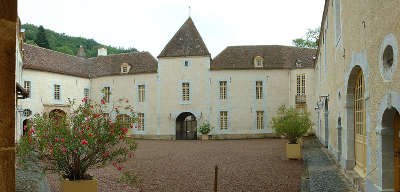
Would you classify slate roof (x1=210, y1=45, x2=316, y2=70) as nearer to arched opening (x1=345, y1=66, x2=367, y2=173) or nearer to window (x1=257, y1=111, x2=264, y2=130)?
window (x1=257, y1=111, x2=264, y2=130)

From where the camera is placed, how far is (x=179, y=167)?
11.0 meters

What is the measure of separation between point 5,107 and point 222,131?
75.5ft

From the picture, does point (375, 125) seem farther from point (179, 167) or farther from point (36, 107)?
point (36, 107)

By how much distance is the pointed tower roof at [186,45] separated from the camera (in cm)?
2459

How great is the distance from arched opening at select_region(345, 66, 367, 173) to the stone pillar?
7317mm

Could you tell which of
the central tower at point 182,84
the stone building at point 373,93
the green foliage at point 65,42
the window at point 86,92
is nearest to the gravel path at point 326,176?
the stone building at point 373,93

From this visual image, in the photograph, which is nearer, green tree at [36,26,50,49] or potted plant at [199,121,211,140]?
potted plant at [199,121,211,140]

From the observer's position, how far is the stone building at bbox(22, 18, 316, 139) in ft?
78.9

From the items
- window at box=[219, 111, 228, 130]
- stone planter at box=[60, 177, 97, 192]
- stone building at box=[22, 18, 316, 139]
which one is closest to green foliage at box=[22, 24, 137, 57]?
stone building at box=[22, 18, 316, 139]

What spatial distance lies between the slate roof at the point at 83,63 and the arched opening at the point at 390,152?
21.2 meters

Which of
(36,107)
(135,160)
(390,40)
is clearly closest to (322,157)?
(135,160)

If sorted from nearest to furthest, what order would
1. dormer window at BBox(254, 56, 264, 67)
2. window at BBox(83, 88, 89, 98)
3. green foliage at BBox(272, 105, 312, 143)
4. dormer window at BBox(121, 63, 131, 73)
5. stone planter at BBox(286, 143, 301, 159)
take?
stone planter at BBox(286, 143, 301, 159)
green foliage at BBox(272, 105, 312, 143)
dormer window at BBox(254, 56, 264, 67)
dormer window at BBox(121, 63, 131, 73)
window at BBox(83, 88, 89, 98)

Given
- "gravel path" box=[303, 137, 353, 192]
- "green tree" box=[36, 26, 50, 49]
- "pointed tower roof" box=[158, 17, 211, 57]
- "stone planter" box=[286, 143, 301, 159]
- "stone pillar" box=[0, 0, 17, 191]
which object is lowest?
"gravel path" box=[303, 137, 353, 192]

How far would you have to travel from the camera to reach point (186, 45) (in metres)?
25.1
